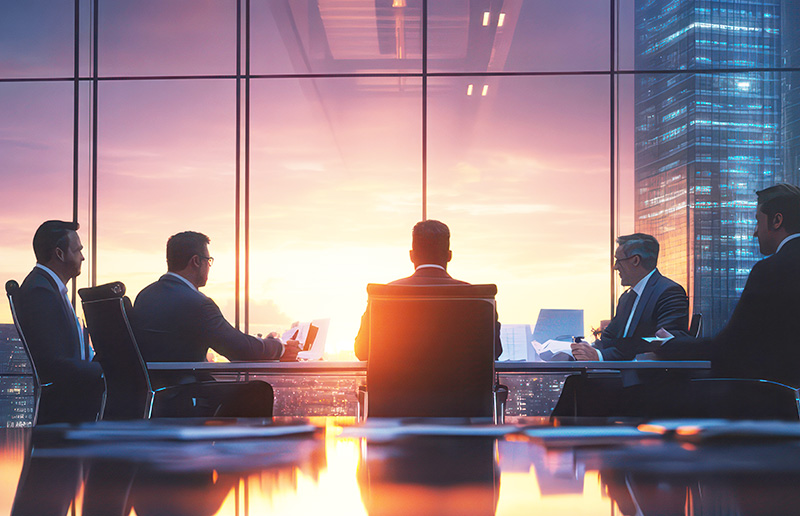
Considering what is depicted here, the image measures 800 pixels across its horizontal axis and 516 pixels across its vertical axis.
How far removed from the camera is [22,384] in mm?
7016

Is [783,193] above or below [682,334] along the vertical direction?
above

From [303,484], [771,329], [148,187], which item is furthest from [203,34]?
[303,484]

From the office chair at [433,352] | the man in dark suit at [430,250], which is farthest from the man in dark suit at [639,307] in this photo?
the office chair at [433,352]

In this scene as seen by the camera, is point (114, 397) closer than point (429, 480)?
No

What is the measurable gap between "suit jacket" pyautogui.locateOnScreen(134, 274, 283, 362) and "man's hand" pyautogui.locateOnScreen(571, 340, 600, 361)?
170 centimetres

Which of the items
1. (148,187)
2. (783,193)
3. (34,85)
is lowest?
(783,193)

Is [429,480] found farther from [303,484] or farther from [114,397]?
[114,397]

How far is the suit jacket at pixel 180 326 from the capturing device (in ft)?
12.1

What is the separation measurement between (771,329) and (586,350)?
37.5 inches

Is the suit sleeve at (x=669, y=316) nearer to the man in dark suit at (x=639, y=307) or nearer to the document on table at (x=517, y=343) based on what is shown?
the man in dark suit at (x=639, y=307)

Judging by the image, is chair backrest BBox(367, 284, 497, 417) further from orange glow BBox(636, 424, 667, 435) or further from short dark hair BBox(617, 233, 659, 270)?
short dark hair BBox(617, 233, 659, 270)

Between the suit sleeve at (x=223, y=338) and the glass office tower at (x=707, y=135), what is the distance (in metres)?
4.39

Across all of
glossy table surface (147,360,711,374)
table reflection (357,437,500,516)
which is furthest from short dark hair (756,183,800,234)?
table reflection (357,437,500,516)

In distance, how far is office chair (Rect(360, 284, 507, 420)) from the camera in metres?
2.47
